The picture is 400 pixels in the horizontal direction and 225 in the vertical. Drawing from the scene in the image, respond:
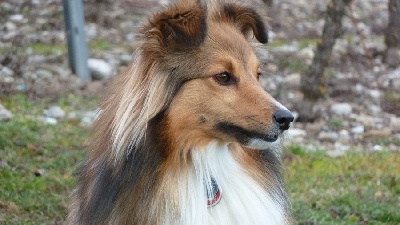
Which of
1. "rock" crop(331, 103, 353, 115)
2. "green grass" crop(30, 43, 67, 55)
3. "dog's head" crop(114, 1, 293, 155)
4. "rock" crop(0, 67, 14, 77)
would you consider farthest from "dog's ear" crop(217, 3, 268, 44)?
"green grass" crop(30, 43, 67, 55)

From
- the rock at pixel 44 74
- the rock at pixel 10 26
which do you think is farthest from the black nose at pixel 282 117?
the rock at pixel 10 26

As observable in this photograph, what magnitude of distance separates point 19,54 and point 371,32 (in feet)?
27.7

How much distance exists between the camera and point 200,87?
171 inches

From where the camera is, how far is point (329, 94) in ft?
37.0

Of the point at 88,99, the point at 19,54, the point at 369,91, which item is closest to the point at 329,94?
the point at 369,91

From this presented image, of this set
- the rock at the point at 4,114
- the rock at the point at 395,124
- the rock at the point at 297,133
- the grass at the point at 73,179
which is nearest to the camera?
the grass at the point at 73,179

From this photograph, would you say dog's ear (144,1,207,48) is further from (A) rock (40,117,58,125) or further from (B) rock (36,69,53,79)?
(B) rock (36,69,53,79)

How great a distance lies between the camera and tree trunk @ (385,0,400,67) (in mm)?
12947

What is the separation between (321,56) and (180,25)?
→ 5.32 meters

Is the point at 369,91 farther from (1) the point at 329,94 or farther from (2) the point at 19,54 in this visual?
(2) the point at 19,54

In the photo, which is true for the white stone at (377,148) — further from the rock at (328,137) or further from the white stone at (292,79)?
the white stone at (292,79)

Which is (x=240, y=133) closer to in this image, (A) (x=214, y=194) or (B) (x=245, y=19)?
(A) (x=214, y=194)

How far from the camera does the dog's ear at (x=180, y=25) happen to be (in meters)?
4.27

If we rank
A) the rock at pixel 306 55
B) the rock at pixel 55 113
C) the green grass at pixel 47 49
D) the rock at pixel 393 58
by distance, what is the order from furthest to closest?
the rock at pixel 393 58, the rock at pixel 306 55, the green grass at pixel 47 49, the rock at pixel 55 113
